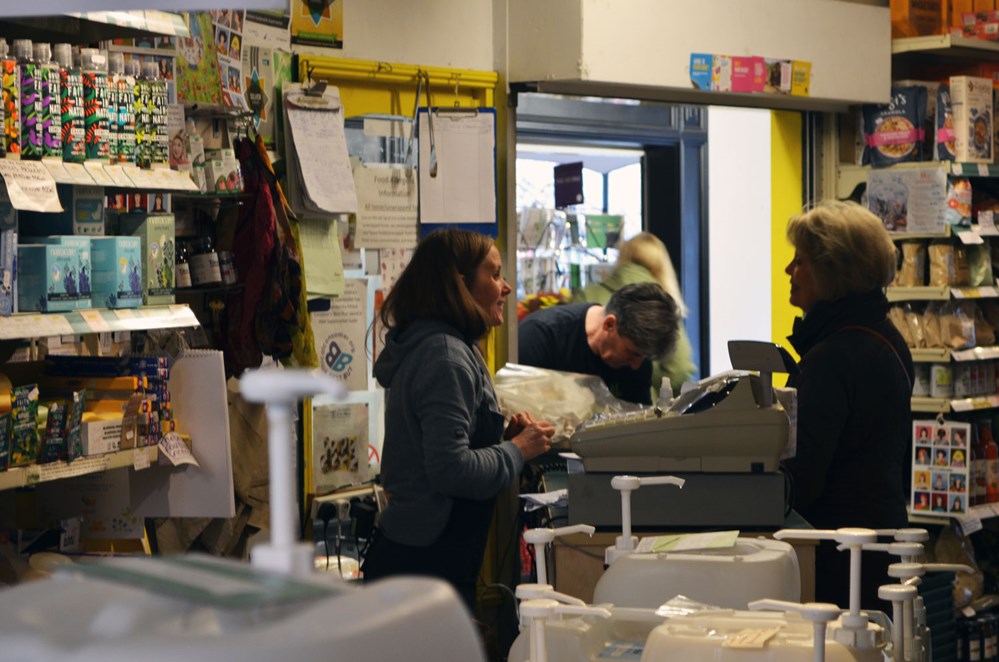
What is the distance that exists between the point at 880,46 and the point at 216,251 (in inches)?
135

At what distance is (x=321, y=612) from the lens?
33.8 inches

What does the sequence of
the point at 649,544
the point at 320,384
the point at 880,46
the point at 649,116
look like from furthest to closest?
the point at 649,116 < the point at 880,46 < the point at 649,544 < the point at 320,384

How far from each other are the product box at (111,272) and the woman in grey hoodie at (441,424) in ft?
2.97

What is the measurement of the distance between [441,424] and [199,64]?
148 cm

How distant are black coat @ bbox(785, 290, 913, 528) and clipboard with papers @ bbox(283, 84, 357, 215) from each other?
175 centimetres

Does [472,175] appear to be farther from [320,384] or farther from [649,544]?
[320,384]

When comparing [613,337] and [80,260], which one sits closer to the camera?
[80,260]

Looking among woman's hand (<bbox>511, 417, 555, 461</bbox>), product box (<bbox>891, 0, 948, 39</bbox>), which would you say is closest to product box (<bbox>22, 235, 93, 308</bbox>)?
woman's hand (<bbox>511, 417, 555, 461</bbox>)

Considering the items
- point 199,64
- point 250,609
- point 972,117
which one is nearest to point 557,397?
point 199,64

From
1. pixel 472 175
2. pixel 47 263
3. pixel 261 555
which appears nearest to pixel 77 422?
pixel 47 263

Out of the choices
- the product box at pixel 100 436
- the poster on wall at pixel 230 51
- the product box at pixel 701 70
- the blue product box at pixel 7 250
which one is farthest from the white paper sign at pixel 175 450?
the product box at pixel 701 70

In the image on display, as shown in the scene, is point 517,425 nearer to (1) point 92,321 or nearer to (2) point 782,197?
(1) point 92,321

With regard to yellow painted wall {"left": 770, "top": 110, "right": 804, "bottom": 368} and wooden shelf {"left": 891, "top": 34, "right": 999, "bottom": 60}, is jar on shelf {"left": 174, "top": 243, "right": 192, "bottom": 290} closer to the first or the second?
yellow painted wall {"left": 770, "top": 110, "right": 804, "bottom": 368}

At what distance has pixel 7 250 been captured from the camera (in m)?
2.61
